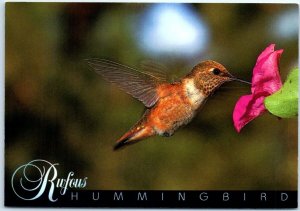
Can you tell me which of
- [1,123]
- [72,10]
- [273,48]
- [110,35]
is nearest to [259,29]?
[273,48]

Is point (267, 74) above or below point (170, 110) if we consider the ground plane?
above

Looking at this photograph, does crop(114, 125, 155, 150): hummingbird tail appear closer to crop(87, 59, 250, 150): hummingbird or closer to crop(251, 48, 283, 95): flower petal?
crop(87, 59, 250, 150): hummingbird

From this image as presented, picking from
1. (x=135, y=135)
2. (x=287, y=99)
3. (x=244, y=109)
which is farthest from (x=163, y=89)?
(x=287, y=99)

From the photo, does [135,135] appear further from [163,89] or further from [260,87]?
[260,87]

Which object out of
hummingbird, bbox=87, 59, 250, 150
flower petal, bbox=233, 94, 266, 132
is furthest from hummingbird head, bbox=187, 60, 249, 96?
flower petal, bbox=233, 94, 266, 132

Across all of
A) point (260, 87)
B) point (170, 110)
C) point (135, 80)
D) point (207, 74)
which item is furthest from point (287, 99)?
point (135, 80)

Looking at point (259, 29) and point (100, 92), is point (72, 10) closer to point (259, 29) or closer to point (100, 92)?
point (100, 92)
